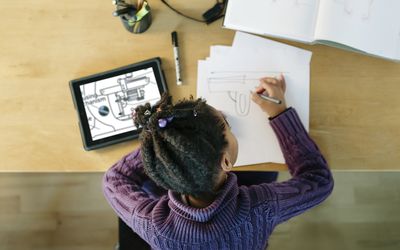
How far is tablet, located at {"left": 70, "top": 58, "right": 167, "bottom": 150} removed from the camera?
3.03 feet

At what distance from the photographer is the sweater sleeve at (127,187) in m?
0.85

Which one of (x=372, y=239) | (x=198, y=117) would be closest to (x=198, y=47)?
(x=198, y=117)

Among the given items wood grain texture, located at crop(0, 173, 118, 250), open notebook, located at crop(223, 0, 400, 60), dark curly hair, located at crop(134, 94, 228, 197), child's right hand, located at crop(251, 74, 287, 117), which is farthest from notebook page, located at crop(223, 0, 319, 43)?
wood grain texture, located at crop(0, 173, 118, 250)

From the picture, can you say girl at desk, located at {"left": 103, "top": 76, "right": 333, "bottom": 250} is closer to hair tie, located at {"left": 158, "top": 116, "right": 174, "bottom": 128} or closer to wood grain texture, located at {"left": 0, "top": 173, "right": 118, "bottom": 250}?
hair tie, located at {"left": 158, "top": 116, "right": 174, "bottom": 128}

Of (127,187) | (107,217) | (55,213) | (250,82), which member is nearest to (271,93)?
(250,82)

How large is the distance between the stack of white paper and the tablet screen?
0.12 meters

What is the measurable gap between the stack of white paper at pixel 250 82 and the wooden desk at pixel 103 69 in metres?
0.02

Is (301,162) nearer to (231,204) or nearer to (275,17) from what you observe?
(231,204)

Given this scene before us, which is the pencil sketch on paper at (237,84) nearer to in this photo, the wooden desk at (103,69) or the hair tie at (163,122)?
the wooden desk at (103,69)

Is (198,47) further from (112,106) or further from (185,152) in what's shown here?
(185,152)

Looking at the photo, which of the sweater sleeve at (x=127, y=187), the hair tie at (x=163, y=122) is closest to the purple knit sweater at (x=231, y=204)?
the sweater sleeve at (x=127, y=187)

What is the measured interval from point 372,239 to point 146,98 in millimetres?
1067

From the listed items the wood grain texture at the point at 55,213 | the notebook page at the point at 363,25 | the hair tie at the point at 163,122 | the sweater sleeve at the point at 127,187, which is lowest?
the wood grain texture at the point at 55,213

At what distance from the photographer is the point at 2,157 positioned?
93 centimetres
